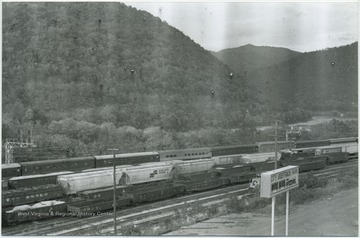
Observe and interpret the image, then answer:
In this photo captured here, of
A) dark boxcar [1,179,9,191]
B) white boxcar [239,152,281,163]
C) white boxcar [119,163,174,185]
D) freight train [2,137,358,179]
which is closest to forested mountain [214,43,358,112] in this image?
freight train [2,137,358,179]

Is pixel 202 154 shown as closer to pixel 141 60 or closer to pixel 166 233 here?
pixel 166 233

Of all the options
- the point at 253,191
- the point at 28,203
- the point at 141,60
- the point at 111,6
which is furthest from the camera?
the point at 111,6

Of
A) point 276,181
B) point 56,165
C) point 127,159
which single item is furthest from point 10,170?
point 276,181

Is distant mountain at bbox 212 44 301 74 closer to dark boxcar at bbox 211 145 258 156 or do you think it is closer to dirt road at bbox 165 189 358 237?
dark boxcar at bbox 211 145 258 156

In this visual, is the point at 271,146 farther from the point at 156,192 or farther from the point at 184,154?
the point at 156,192

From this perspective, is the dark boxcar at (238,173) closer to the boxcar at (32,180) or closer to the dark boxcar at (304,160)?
the dark boxcar at (304,160)

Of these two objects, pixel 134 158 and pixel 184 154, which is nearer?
pixel 134 158

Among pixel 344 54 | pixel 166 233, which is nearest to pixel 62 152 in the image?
pixel 166 233
